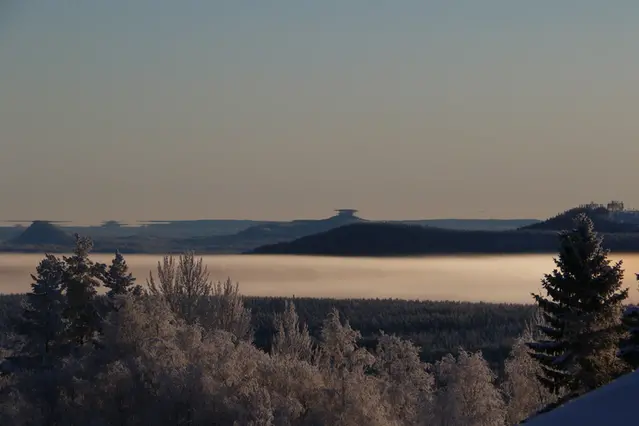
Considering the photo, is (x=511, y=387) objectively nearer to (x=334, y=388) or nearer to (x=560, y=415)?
(x=334, y=388)

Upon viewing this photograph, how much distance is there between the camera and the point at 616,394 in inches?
981

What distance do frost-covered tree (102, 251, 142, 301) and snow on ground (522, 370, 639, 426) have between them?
4417 cm

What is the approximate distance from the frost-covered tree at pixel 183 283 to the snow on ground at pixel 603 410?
59.7 metres

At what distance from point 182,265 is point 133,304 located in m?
25.4

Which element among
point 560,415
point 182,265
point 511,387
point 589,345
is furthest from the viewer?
point 182,265

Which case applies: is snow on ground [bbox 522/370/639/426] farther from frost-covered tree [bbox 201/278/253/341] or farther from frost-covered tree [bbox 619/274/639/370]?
frost-covered tree [bbox 201/278/253/341]

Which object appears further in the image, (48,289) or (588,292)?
(48,289)

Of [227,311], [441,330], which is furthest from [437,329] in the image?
[227,311]

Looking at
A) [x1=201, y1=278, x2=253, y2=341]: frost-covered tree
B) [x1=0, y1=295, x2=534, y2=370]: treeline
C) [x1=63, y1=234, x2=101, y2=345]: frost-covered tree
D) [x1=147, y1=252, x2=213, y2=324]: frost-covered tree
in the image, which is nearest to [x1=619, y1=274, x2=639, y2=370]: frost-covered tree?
[x1=63, y1=234, x2=101, y2=345]: frost-covered tree

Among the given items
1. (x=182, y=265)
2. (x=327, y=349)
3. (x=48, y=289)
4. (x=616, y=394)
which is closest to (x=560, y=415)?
(x=616, y=394)

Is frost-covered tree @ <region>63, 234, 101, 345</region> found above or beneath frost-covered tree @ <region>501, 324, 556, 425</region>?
above

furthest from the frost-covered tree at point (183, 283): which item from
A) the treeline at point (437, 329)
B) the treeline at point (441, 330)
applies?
the treeline at point (441, 330)

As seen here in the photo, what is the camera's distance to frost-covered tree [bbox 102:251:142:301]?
2625 inches

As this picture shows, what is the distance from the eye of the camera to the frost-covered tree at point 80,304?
215 feet
